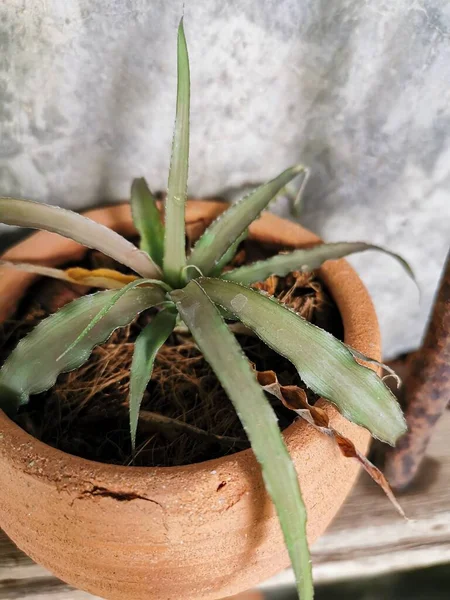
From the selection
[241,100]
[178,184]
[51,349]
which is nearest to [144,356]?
[51,349]

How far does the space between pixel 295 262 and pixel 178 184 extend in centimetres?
17

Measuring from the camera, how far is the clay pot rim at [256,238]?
1.72 feet

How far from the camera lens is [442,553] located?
0.82 metres

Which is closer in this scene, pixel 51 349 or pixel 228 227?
pixel 51 349

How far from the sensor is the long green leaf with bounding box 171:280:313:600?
478mm

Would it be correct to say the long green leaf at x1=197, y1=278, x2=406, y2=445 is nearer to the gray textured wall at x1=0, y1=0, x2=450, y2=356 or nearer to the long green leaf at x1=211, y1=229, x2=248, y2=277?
the long green leaf at x1=211, y1=229, x2=248, y2=277

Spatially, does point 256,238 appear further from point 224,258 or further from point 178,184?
point 178,184

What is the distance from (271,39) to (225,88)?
9cm

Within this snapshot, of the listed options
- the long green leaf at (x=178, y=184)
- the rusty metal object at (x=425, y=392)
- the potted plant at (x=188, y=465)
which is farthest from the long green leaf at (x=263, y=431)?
the rusty metal object at (x=425, y=392)

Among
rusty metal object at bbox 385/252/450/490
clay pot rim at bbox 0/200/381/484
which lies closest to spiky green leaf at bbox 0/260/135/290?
Answer: clay pot rim at bbox 0/200/381/484

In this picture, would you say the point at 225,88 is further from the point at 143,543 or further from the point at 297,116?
the point at 143,543

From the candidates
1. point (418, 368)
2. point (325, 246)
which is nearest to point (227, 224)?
point (325, 246)

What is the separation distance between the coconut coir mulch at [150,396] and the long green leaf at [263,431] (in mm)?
129

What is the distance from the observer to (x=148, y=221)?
2.45ft
